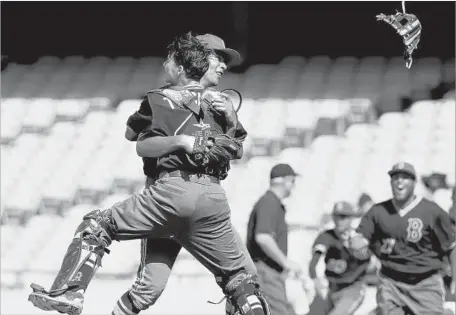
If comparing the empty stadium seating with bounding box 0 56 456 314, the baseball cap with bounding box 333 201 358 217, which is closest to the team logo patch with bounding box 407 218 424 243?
the baseball cap with bounding box 333 201 358 217

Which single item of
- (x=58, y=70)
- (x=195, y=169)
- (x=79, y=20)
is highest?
(x=79, y=20)

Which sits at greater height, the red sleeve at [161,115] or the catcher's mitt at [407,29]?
the catcher's mitt at [407,29]

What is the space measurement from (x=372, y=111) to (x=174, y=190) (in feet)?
32.6

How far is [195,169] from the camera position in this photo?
5.54 metres

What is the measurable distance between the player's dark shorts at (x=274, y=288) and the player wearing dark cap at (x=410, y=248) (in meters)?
0.65

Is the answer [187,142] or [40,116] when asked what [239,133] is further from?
[40,116]

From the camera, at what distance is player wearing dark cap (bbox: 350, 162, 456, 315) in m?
7.84

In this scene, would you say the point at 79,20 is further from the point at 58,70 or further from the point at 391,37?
the point at 391,37

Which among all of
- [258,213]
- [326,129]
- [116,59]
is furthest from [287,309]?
[116,59]

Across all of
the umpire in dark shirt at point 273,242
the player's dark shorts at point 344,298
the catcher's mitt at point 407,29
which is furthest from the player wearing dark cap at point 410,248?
the catcher's mitt at point 407,29

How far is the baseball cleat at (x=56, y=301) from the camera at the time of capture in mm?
5184

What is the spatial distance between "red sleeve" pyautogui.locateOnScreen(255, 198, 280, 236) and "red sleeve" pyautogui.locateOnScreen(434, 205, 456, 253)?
127 cm

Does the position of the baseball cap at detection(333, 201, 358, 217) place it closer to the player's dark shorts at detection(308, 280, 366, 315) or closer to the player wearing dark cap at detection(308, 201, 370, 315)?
the player wearing dark cap at detection(308, 201, 370, 315)

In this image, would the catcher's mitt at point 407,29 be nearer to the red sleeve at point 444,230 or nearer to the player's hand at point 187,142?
the player's hand at point 187,142
